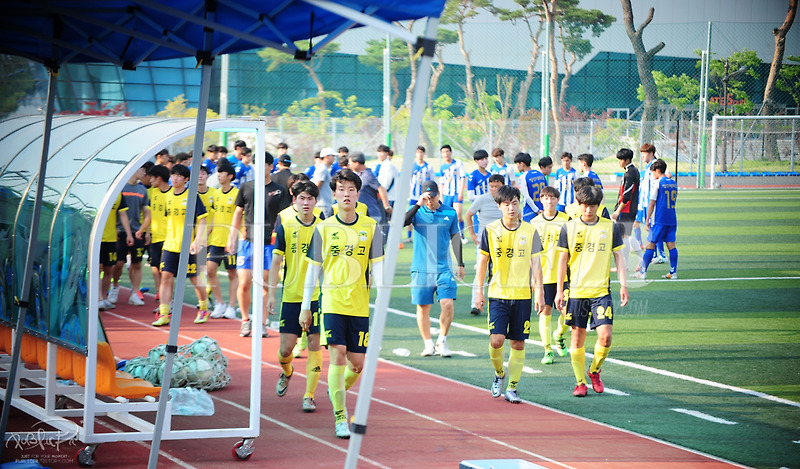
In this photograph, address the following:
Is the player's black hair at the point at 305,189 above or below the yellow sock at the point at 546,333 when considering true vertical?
above

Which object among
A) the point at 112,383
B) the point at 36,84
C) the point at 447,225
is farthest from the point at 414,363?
the point at 36,84

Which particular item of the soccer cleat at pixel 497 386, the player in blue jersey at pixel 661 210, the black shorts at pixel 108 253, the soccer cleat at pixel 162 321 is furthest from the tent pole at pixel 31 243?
the player in blue jersey at pixel 661 210

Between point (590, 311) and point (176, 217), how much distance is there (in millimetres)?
5299

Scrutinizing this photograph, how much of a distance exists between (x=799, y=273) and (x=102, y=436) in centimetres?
1438

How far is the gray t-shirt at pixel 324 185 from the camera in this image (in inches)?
627

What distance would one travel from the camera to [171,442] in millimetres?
6754

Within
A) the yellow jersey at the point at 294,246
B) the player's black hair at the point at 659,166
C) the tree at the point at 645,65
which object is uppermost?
the tree at the point at 645,65

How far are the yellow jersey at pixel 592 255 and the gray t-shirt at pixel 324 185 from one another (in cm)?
786

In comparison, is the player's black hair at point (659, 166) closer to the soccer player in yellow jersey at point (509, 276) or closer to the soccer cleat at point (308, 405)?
the soccer player in yellow jersey at point (509, 276)

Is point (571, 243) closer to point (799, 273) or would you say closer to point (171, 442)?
point (171, 442)

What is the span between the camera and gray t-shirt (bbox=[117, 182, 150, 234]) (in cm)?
1308

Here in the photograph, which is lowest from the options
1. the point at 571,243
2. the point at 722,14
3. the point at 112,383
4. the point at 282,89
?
the point at 112,383

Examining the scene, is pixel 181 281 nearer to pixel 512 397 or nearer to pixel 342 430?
pixel 342 430

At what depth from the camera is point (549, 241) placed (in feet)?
31.1
